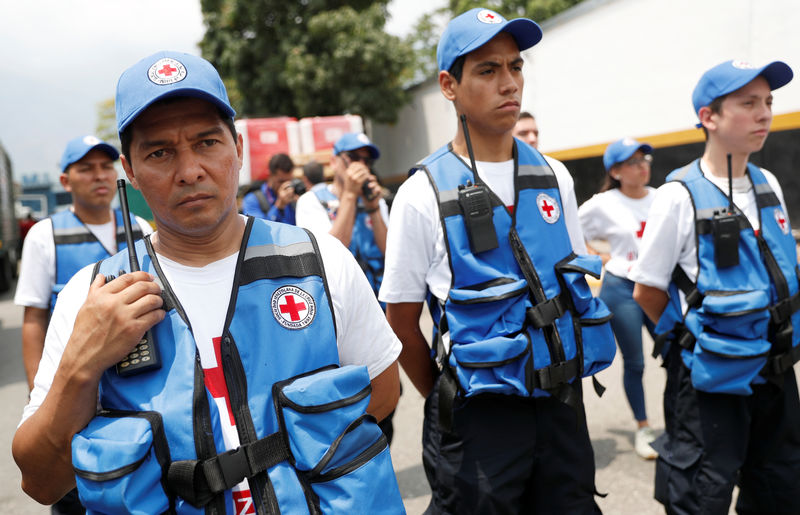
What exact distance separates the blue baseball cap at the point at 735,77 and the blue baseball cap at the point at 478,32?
920 millimetres

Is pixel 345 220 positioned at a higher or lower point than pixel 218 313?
higher

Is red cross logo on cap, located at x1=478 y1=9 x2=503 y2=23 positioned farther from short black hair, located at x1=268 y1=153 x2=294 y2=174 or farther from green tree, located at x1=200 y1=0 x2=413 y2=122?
green tree, located at x1=200 y1=0 x2=413 y2=122

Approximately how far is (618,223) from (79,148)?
3581mm

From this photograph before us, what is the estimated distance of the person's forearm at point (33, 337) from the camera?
306cm

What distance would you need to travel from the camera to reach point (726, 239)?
2.52 meters

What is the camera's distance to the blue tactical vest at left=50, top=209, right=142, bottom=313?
3.26 metres

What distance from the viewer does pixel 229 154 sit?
155 cm

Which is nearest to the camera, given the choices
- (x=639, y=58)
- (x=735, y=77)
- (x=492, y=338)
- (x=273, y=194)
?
(x=492, y=338)

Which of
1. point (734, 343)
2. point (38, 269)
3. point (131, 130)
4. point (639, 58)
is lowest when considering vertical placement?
point (734, 343)

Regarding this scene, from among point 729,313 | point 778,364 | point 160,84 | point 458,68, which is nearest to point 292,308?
point 160,84

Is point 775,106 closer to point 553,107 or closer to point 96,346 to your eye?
point 553,107

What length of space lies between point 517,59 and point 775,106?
7.92m

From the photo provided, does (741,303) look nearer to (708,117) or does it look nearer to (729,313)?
(729,313)

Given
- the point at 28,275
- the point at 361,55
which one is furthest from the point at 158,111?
the point at 361,55
